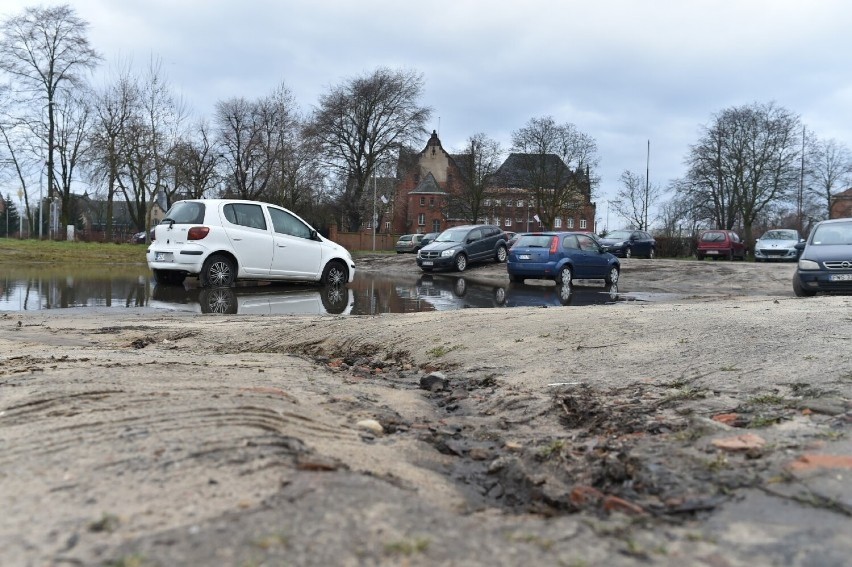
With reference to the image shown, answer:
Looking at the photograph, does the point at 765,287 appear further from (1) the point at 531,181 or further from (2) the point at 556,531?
(1) the point at 531,181

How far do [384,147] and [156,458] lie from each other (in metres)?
56.0

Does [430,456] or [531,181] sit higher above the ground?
[531,181]

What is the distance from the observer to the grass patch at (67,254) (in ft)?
78.7

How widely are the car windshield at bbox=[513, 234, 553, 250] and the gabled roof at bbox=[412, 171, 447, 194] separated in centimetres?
7865

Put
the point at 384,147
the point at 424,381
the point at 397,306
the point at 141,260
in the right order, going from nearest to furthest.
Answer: the point at 424,381 → the point at 397,306 → the point at 141,260 → the point at 384,147

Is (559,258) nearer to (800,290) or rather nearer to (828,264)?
(800,290)

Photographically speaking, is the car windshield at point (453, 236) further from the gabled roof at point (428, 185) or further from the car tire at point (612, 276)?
the gabled roof at point (428, 185)

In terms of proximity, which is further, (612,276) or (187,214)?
(612,276)

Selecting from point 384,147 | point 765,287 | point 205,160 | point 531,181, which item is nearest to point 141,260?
point 205,160

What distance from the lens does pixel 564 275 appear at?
18.2m

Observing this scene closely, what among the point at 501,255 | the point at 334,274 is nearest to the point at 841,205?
the point at 501,255

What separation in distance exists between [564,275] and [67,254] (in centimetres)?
1893

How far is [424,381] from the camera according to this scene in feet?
16.3

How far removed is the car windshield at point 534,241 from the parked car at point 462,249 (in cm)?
473
